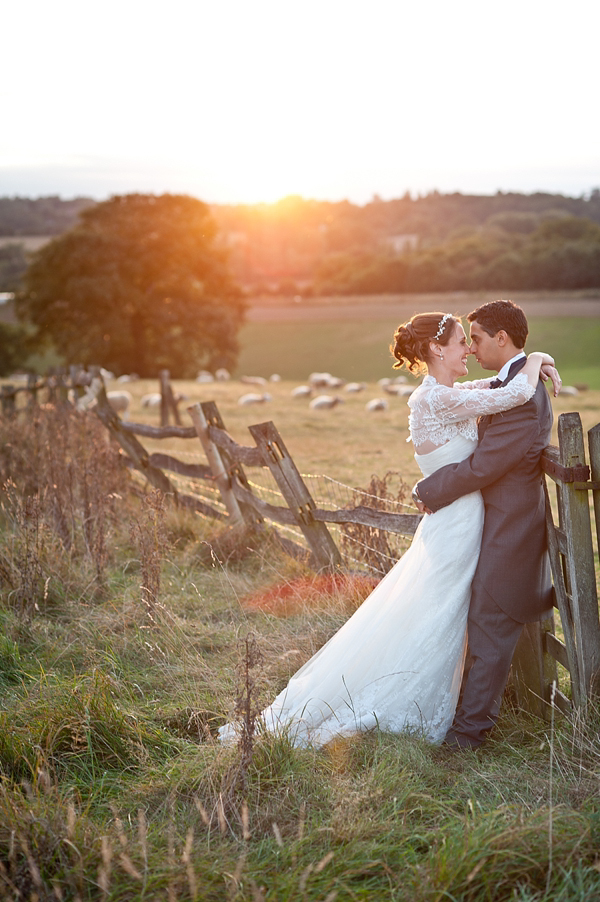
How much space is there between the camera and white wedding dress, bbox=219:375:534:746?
12.3 feet

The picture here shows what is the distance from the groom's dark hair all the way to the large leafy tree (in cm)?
3688

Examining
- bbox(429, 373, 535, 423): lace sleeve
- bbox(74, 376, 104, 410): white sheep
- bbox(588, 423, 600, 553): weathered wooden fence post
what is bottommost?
bbox(74, 376, 104, 410): white sheep

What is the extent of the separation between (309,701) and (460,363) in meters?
1.86

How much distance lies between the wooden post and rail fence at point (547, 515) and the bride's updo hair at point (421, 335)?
2.60ft

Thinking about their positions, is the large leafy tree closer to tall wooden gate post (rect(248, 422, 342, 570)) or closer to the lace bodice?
tall wooden gate post (rect(248, 422, 342, 570))

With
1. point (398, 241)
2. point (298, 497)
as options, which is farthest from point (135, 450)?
point (398, 241)

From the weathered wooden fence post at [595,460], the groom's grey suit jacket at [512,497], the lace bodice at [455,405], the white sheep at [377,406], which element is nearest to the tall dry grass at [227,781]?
the groom's grey suit jacket at [512,497]

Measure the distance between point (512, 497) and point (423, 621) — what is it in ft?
2.51

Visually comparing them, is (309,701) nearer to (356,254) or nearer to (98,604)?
(98,604)

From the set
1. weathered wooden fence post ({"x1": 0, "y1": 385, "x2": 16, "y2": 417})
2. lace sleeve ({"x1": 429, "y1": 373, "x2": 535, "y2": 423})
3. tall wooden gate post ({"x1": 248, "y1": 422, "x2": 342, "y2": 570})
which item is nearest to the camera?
lace sleeve ({"x1": 429, "y1": 373, "x2": 535, "y2": 423})

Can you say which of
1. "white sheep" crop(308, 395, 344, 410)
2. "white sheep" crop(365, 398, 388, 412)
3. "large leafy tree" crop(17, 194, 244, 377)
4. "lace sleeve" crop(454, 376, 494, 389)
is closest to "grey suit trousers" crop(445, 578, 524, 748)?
"lace sleeve" crop(454, 376, 494, 389)

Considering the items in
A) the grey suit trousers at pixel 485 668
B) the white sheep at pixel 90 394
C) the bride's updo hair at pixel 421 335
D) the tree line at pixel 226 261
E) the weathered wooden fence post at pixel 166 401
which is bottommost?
the weathered wooden fence post at pixel 166 401

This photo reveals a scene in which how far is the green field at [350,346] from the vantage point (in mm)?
45375

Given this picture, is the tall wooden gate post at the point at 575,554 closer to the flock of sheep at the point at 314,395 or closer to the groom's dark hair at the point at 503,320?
the groom's dark hair at the point at 503,320
